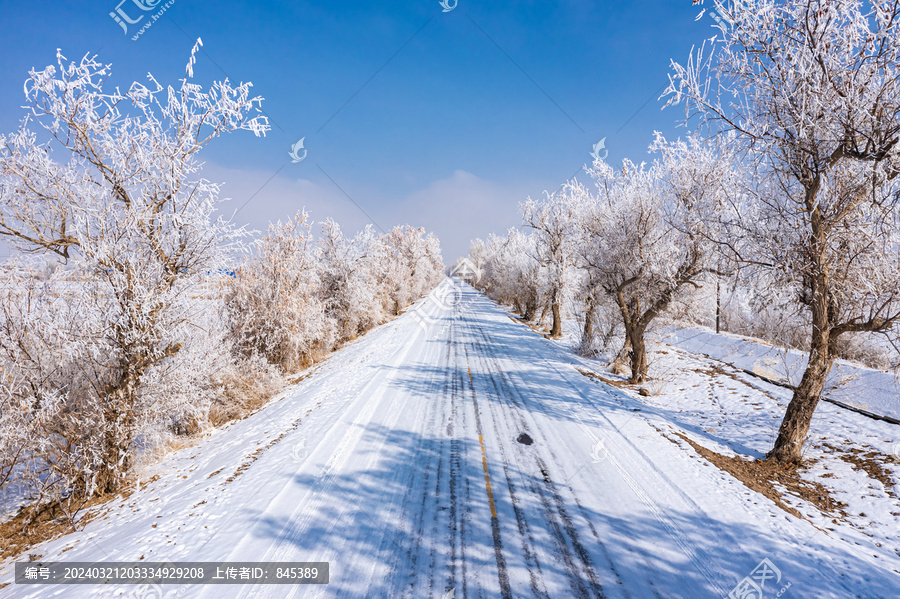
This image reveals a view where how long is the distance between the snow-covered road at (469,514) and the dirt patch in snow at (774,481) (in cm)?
35

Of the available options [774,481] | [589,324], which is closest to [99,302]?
[774,481]

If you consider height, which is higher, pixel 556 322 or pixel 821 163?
pixel 821 163

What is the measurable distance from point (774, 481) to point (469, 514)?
6.98 meters

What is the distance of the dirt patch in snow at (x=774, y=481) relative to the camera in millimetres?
6689

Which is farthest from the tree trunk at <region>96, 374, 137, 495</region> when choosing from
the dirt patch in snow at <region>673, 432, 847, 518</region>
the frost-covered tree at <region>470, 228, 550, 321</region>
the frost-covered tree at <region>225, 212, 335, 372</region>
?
the frost-covered tree at <region>470, 228, 550, 321</region>

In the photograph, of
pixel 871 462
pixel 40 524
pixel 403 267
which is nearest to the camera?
pixel 40 524

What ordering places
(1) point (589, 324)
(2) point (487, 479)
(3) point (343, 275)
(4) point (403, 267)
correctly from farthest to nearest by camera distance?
(4) point (403, 267), (3) point (343, 275), (1) point (589, 324), (2) point (487, 479)

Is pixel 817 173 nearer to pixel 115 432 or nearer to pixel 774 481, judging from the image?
pixel 774 481

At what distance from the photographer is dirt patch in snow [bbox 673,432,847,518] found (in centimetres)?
669

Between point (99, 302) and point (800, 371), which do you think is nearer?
point (99, 302)

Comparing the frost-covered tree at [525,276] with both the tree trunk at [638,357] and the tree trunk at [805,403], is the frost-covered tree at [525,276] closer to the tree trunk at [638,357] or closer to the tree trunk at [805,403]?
the tree trunk at [638,357]

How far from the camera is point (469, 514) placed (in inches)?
251

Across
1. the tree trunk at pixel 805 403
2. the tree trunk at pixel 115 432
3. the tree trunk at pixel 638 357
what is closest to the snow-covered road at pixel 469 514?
the tree trunk at pixel 115 432

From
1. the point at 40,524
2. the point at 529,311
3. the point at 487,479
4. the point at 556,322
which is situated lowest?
the point at 40,524
